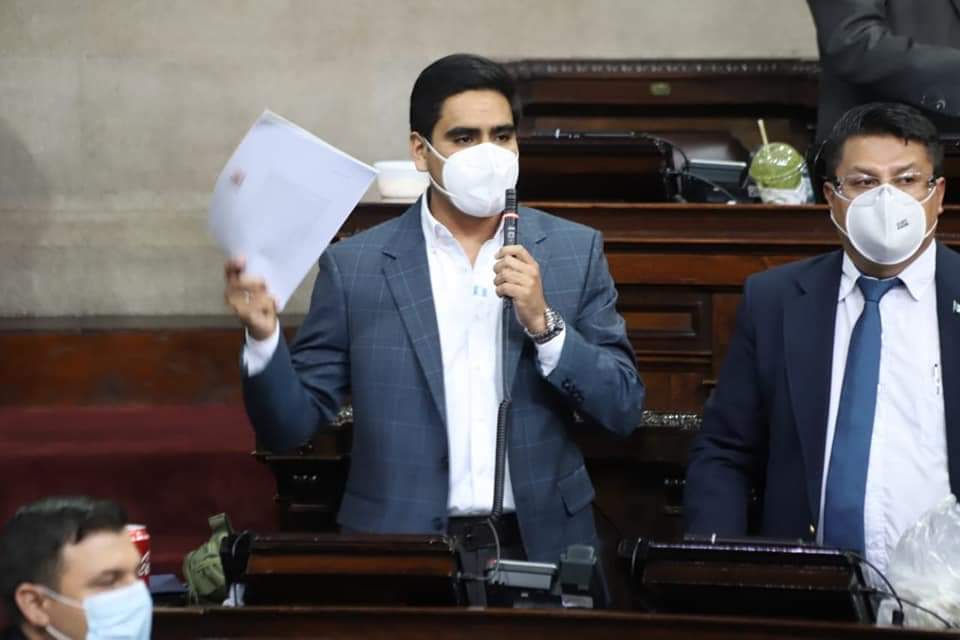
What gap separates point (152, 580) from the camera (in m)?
2.88

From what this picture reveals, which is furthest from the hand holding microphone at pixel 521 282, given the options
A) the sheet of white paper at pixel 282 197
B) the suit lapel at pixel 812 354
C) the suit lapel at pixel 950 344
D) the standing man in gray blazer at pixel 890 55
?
the standing man in gray blazer at pixel 890 55

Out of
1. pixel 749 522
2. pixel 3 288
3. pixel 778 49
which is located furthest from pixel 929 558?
pixel 3 288

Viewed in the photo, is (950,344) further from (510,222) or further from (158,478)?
(158,478)

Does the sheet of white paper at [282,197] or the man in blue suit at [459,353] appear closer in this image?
the sheet of white paper at [282,197]

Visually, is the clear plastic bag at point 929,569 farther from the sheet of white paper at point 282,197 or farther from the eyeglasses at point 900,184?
the sheet of white paper at point 282,197

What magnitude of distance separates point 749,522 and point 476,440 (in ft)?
2.10

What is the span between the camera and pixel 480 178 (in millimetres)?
2775

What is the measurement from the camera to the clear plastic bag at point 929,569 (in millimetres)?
2254

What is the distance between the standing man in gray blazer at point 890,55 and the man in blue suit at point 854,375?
1069 millimetres

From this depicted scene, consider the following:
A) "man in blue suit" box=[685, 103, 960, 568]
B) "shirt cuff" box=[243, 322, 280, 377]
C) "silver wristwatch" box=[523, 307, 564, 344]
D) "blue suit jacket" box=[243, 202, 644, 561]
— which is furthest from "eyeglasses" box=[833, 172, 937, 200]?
"shirt cuff" box=[243, 322, 280, 377]

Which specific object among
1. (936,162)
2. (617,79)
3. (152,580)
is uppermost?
(617,79)

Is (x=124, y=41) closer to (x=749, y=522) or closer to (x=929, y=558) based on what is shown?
(x=749, y=522)

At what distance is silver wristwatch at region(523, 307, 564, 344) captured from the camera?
2.66m

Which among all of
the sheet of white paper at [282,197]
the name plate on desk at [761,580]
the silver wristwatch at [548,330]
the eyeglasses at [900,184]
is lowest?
the name plate on desk at [761,580]
